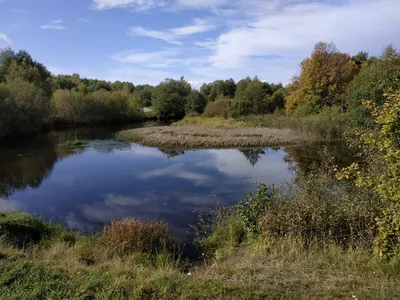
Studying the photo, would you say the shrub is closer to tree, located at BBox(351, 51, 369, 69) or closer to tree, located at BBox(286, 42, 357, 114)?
tree, located at BBox(286, 42, 357, 114)

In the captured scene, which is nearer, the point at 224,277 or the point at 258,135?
the point at 224,277

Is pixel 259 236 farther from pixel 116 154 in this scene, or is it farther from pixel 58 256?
pixel 116 154

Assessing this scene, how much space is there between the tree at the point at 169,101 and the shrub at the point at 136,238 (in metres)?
63.3

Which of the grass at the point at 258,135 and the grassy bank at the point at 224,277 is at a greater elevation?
the grass at the point at 258,135

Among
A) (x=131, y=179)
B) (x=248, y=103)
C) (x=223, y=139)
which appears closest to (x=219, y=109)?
(x=248, y=103)

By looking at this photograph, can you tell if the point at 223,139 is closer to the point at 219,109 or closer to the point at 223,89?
the point at 219,109

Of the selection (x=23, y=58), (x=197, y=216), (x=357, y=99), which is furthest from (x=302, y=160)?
(x=23, y=58)

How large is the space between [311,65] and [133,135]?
24700 millimetres

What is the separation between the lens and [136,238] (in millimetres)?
8820

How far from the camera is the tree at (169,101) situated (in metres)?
71.4

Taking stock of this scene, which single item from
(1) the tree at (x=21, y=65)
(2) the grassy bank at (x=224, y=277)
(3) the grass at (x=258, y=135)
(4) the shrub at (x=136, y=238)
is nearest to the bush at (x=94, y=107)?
(1) the tree at (x=21, y=65)

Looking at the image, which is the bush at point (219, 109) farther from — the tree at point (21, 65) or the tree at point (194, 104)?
the tree at point (21, 65)

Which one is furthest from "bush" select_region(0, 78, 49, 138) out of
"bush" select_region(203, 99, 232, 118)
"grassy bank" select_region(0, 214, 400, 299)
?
"grassy bank" select_region(0, 214, 400, 299)

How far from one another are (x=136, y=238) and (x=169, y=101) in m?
64.0
